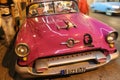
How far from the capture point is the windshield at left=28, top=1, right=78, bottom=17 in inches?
162

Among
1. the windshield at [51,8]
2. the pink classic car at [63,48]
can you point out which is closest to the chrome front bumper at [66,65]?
the pink classic car at [63,48]

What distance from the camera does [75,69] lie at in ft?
9.69

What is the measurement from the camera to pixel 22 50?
289 cm

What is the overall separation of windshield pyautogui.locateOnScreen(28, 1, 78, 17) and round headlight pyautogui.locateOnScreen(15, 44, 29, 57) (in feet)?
4.43

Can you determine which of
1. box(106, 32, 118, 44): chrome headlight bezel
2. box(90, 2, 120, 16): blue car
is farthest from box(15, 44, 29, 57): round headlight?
box(90, 2, 120, 16): blue car

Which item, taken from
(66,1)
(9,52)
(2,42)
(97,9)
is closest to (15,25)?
(2,42)

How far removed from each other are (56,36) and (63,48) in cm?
24

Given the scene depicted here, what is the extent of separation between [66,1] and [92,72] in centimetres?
179

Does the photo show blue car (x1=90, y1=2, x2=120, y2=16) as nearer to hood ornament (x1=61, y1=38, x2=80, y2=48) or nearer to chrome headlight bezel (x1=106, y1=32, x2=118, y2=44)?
chrome headlight bezel (x1=106, y1=32, x2=118, y2=44)

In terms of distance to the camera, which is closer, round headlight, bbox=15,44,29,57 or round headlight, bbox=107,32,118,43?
round headlight, bbox=15,44,29,57

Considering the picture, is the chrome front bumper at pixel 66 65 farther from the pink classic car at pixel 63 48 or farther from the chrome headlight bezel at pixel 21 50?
the chrome headlight bezel at pixel 21 50

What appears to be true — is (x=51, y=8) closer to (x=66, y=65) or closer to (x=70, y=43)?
(x=70, y=43)

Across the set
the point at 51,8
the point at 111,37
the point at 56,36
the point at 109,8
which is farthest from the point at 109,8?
the point at 56,36

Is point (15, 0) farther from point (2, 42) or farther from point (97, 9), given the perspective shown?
point (97, 9)
